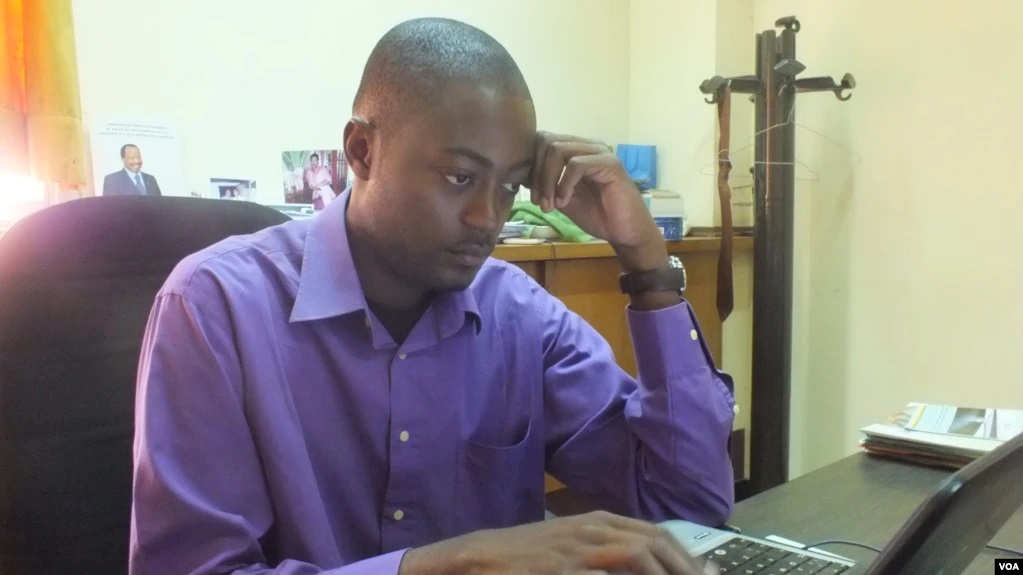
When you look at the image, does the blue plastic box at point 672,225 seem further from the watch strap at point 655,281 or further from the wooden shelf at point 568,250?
the watch strap at point 655,281

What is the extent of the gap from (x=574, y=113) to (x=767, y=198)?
75 centimetres

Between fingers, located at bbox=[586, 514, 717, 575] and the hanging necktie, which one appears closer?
fingers, located at bbox=[586, 514, 717, 575]

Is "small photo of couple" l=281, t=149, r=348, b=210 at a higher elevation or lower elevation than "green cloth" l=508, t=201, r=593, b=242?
higher

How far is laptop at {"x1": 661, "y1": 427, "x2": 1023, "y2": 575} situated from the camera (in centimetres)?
48

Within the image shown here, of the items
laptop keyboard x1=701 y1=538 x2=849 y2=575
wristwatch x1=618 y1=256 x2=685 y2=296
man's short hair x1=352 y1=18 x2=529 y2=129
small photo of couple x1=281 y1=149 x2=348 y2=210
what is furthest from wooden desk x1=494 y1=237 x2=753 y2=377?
laptop keyboard x1=701 y1=538 x2=849 y2=575

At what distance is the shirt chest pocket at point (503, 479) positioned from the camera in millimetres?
965

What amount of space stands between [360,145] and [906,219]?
1754 millimetres

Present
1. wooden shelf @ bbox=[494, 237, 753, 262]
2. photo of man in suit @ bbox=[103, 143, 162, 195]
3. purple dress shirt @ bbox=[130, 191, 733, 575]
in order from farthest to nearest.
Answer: wooden shelf @ bbox=[494, 237, 753, 262], photo of man in suit @ bbox=[103, 143, 162, 195], purple dress shirt @ bbox=[130, 191, 733, 575]

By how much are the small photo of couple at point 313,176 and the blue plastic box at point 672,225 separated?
94 centimetres

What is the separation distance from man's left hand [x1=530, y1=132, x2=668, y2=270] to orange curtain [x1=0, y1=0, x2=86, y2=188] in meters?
1.07

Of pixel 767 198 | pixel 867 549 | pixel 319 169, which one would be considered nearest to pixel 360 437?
pixel 867 549

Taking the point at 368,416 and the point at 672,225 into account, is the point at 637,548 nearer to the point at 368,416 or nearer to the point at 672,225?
the point at 368,416

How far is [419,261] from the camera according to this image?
3.06ft

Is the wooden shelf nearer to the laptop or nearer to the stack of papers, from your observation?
the stack of papers
